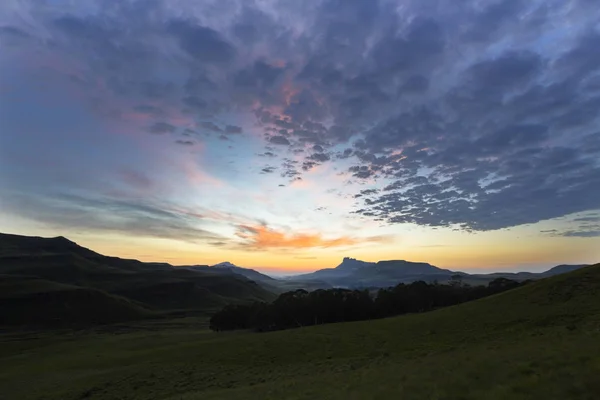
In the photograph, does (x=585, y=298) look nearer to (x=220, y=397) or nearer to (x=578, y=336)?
(x=578, y=336)

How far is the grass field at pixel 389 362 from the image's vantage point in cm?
1712

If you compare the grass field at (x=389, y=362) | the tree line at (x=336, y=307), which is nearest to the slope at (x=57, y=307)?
the tree line at (x=336, y=307)

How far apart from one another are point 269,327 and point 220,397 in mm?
64018

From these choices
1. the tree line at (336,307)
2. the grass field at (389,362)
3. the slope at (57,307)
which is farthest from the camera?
the slope at (57,307)

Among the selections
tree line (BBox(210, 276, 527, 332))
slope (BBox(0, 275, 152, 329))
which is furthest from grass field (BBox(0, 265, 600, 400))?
slope (BBox(0, 275, 152, 329))

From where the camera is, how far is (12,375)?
4953 centimetres

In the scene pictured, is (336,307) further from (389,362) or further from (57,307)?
(57,307)

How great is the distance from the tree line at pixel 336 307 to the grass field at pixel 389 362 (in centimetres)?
3496

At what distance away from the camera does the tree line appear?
291ft

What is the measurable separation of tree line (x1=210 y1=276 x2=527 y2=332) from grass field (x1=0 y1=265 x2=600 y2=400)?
3496cm

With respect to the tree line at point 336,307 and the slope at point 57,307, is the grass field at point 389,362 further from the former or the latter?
the slope at point 57,307

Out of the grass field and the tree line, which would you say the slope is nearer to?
the tree line

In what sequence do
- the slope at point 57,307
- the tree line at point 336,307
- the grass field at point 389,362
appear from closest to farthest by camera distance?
the grass field at point 389,362 < the tree line at point 336,307 < the slope at point 57,307

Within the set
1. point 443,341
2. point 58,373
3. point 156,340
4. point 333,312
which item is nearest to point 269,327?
point 333,312
